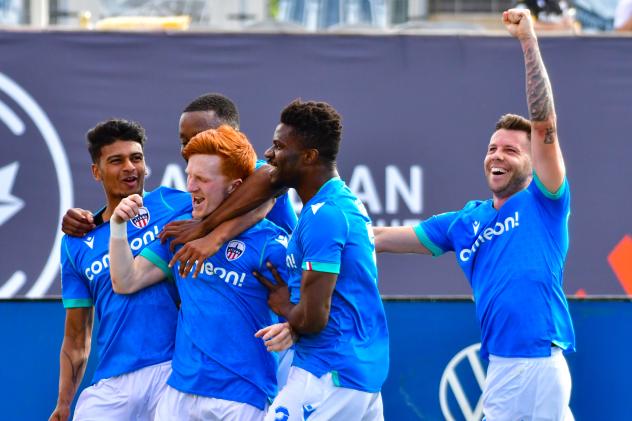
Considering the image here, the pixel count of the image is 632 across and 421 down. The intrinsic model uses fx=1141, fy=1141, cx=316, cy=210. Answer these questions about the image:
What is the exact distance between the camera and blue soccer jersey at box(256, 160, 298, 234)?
16.7 feet

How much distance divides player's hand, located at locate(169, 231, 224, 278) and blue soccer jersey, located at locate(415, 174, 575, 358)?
1.23 m

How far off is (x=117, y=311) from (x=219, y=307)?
22.5 inches

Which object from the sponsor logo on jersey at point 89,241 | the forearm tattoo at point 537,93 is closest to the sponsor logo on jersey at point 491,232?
the forearm tattoo at point 537,93

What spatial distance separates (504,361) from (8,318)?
2.50 metres

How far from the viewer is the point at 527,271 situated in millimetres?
4859

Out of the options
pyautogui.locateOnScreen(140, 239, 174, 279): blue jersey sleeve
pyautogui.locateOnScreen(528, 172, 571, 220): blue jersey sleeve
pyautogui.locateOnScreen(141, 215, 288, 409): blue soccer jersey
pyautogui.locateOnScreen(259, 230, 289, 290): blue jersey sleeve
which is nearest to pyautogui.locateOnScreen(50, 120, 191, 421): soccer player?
pyautogui.locateOnScreen(140, 239, 174, 279): blue jersey sleeve

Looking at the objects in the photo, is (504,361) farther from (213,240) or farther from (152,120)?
(152,120)

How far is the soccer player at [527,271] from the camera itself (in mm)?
4781

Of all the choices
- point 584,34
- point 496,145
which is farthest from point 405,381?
point 584,34

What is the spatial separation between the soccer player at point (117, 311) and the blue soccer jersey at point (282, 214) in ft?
1.27

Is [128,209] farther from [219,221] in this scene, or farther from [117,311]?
[117,311]

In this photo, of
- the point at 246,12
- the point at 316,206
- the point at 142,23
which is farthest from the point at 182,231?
the point at 246,12

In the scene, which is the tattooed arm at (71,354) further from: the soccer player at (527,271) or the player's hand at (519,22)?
the player's hand at (519,22)

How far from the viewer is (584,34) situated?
828cm
